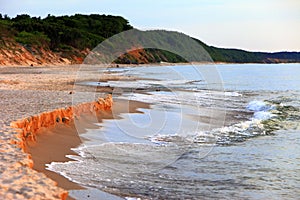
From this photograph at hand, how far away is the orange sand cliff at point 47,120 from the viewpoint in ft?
24.3

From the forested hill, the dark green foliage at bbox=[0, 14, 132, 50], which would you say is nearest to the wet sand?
the forested hill

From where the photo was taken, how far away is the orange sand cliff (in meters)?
7.42

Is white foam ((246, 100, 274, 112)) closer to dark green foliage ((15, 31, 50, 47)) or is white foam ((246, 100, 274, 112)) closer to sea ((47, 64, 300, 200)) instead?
sea ((47, 64, 300, 200))

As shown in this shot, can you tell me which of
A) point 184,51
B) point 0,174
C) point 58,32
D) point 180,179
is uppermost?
point 58,32

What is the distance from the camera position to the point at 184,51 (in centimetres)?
1376

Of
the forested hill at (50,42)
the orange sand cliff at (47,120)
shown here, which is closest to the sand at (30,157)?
the orange sand cliff at (47,120)

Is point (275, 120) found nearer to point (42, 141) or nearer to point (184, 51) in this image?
point (184, 51)

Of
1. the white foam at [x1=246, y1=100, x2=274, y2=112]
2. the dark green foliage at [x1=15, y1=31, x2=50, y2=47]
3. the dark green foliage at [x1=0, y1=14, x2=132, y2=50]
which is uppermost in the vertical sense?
the dark green foliage at [x1=0, y1=14, x2=132, y2=50]

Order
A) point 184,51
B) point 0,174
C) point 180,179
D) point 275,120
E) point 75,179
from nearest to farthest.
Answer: point 0,174, point 75,179, point 180,179, point 184,51, point 275,120

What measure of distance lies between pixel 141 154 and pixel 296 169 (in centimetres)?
318

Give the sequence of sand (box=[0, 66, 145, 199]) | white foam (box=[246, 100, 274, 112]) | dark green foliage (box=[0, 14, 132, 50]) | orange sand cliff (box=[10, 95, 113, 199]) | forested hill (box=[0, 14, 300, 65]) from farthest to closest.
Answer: dark green foliage (box=[0, 14, 132, 50])
forested hill (box=[0, 14, 300, 65])
white foam (box=[246, 100, 274, 112])
orange sand cliff (box=[10, 95, 113, 199])
sand (box=[0, 66, 145, 199])

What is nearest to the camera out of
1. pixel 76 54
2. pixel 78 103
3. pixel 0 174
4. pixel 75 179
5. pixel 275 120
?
pixel 0 174

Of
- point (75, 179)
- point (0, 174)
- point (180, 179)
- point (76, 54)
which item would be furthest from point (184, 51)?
point (76, 54)

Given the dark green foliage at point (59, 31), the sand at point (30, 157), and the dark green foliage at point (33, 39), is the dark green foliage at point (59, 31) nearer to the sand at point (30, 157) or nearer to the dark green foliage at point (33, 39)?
the dark green foliage at point (33, 39)
